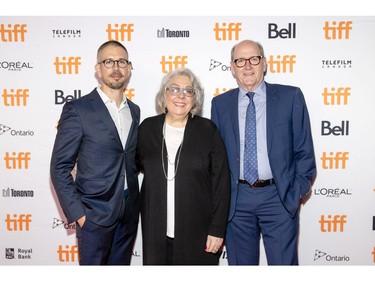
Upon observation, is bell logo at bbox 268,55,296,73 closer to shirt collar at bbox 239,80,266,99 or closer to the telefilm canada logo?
shirt collar at bbox 239,80,266,99

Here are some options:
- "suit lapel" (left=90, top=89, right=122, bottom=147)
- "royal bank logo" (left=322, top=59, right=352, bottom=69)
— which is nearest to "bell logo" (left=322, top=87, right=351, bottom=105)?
"royal bank logo" (left=322, top=59, right=352, bottom=69)

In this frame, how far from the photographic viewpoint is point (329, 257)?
10.2 feet

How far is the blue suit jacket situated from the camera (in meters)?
2.34

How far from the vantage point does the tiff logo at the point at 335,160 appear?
300cm

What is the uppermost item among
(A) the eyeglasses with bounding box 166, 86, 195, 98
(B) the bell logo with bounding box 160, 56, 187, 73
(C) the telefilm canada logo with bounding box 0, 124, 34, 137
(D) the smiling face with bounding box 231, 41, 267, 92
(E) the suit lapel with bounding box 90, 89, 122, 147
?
(B) the bell logo with bounding box 160, 56, 187, 73

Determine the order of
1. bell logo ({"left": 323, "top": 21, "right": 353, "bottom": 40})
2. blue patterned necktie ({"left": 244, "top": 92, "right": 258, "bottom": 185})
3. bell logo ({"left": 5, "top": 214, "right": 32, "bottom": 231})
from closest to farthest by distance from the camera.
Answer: blue patterned necktie ({"left": 244, "top": 92, "right": 258, "bottom": 185}) < bell logo ({"left": 323, "top": 21, "right": 353, "bottom": 40}) < bell logo ({"left": 5, "top": 214, "right": 32, "bottom": 231})

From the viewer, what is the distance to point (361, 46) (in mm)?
2908

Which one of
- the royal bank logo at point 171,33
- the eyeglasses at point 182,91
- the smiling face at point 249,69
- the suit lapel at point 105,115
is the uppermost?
the royal bank logo at point 171,33

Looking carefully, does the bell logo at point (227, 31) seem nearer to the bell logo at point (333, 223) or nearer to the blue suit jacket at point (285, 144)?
the blue suit jacket at point (285, 144)

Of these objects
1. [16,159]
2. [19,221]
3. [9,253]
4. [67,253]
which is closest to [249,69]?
[16,159]

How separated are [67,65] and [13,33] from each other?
1.80 ft

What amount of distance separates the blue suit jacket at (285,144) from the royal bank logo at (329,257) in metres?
1.02

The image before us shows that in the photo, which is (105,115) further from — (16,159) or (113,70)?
(16,159)

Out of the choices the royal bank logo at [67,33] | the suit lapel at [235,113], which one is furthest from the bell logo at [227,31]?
the royal bank logo at [67,33]
